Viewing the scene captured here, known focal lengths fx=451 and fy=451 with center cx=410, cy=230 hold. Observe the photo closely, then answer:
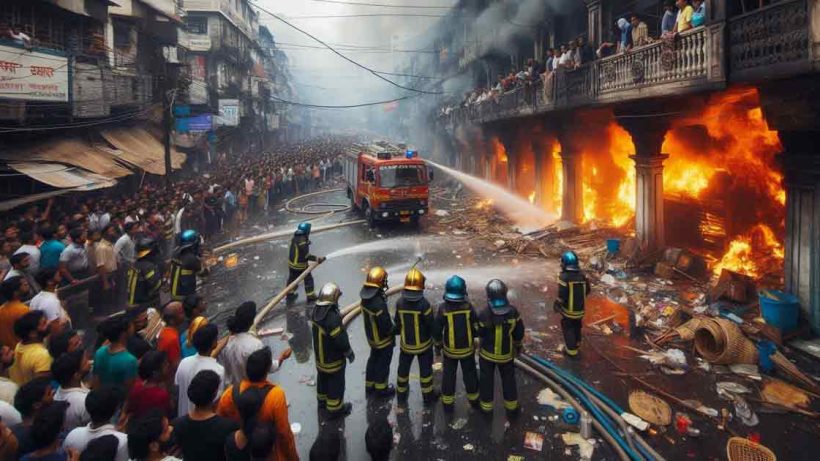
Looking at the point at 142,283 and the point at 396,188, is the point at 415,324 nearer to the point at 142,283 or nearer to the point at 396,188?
the point at 142,283

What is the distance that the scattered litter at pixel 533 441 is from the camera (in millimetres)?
5055

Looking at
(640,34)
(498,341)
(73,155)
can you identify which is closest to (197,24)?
(73,155)

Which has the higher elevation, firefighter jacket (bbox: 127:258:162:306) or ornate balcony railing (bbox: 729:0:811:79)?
ornate balcony railing (bbox: 729:0:811:79)

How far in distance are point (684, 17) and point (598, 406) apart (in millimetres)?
7969

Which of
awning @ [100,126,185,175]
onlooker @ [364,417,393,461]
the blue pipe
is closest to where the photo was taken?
onlooker @ [364,417,393,461]

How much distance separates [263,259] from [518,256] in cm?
759

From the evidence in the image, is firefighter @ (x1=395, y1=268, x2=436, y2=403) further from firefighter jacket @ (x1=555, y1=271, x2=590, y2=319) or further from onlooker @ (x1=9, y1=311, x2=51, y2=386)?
onlooker @ (x1=9, y1=311, x2=51, y2=386)

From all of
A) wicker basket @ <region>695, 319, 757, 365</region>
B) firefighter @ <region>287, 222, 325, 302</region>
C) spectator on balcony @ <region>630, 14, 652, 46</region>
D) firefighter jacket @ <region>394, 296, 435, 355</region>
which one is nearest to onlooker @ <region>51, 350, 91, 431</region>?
firefighter jacket @ <region>394, 296, 435, 355</region>

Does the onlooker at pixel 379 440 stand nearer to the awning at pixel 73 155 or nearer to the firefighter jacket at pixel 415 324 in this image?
the firefighter jacket at pixel 415 324

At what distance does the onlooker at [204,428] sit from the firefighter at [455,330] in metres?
2.75

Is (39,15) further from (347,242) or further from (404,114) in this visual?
(404,114)

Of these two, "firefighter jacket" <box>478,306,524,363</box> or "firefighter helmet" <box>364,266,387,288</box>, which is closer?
"firefighter jacket" <box>478,306,524,363</box>

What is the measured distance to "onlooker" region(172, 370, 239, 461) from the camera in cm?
326

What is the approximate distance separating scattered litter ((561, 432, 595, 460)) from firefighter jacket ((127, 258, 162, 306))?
238 inches
